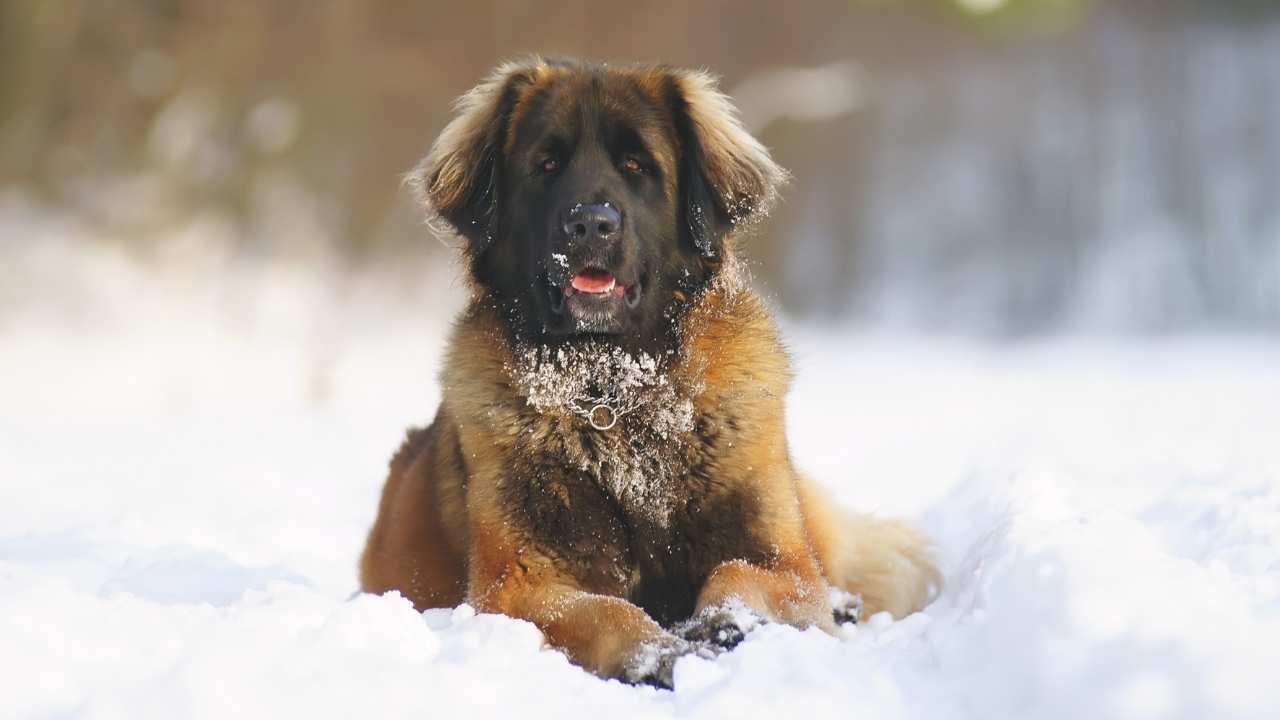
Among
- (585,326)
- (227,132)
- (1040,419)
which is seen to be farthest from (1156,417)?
(227,132)

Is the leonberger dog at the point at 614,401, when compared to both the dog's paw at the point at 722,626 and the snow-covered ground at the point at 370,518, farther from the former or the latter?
the snow-covered ground at the point at 370,518

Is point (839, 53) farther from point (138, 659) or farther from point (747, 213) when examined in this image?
point (138, 659)

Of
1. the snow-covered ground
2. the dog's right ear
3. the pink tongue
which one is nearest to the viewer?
the snow-covered ground

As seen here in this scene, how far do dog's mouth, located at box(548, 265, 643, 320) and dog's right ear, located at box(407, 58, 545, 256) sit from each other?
45 centimetres

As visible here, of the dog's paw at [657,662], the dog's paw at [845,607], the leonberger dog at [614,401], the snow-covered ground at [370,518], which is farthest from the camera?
the dog's paw at [845,607]

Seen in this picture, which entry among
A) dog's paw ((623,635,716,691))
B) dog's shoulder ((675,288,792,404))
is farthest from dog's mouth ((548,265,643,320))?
dog's paw ((623,635,716,691))

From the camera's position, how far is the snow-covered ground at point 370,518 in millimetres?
2250

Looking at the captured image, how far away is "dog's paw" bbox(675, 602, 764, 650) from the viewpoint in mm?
2920

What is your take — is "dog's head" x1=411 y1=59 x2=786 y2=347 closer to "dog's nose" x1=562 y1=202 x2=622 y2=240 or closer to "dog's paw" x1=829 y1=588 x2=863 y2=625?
"dog's nose" x1=562 y1=202 x2=622 y2=240

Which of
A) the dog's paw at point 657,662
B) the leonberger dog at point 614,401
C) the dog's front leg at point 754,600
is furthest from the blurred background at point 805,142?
the dog's paw at point 657,662

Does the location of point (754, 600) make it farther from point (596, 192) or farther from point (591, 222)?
point (596, 192)

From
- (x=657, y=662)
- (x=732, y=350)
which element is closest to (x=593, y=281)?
(x=732, y=350)

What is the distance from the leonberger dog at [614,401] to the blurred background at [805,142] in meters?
9.32

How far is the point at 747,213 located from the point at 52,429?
840cm
